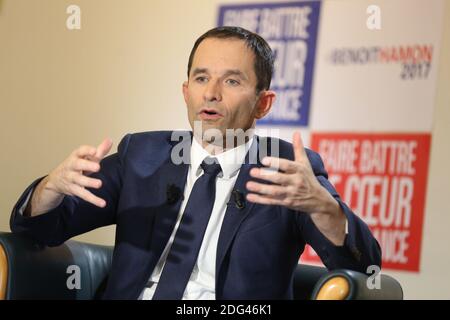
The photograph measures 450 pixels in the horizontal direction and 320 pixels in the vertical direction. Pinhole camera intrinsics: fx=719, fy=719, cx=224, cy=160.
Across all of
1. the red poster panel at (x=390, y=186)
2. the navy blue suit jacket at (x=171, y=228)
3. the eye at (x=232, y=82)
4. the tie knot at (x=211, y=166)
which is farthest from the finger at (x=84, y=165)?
the red poster panel at (x=390, y=186)

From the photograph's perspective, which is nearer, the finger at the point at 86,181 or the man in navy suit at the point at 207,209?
the finger at the point at 86,181

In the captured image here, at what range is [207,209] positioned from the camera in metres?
1.76

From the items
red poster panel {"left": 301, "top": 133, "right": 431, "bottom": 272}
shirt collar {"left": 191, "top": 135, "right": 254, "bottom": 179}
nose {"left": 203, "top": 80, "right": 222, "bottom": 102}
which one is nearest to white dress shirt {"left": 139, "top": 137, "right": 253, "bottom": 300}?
shirt collar {"left": 191, "top": 135, "right": 254, "bottom": 179}

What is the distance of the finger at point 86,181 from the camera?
155cm

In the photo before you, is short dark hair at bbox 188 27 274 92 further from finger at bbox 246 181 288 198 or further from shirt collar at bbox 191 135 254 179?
finger at bbox 246 181 288 198

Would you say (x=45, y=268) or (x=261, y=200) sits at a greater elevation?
(x=261, y=200)

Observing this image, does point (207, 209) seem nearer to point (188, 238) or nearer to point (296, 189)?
point (188, 238)

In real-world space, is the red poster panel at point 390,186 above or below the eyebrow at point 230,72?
below

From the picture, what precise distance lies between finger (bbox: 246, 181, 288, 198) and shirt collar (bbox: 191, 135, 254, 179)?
356 millimetres

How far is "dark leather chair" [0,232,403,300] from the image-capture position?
155 centimetres

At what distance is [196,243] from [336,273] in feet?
1.17

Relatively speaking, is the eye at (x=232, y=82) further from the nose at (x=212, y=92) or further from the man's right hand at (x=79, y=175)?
Result: the man's right hand at (x=79, y=175)

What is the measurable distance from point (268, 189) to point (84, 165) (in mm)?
406

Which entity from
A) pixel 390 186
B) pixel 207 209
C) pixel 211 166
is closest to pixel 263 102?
pixel 211 166
